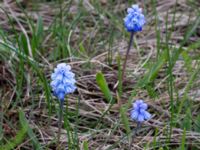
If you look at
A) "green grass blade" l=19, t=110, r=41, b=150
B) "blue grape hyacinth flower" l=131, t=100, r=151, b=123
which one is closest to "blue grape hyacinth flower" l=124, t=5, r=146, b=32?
"blue grape hyacinth flower" l=131, t=100, r=151, b=123

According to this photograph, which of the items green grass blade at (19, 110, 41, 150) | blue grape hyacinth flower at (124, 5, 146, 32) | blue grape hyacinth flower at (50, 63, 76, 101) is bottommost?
green grass blade at (19, 110, 41, 150)

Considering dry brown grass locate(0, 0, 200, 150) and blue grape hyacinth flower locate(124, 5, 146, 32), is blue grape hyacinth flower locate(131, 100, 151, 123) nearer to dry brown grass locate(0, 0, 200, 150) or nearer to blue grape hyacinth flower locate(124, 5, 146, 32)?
dry brown grass locate(0, 0, 200, 150)

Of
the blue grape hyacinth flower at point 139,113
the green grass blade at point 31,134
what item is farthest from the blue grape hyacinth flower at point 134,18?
the green grass blade at point 31,134

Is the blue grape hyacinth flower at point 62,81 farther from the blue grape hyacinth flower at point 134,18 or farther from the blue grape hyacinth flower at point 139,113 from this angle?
the blue grape hyacinth flower at point 134,18

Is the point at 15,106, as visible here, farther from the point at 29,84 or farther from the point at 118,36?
the point at 118,36

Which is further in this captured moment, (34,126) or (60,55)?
(60,55)

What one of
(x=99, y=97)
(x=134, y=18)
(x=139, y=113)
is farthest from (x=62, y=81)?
(x=99, y=97)

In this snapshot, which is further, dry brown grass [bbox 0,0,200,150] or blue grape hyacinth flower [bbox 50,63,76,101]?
dry brown grass [bbox 0,0,200,150]

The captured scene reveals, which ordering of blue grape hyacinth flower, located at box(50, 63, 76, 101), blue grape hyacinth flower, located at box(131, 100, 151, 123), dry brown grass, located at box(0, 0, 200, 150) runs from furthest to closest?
dry brown grass, located at box(0, 0, 200, 150) < blue grape hyacinth flower, located at box(131, 100, 151, 123) < blue grape hyacinth flower, located at box(50, 63, 76, 101)

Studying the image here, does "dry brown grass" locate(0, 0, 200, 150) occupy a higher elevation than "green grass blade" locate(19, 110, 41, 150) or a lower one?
Result: higher

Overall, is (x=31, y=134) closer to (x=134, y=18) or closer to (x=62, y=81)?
(x=62, y=81)

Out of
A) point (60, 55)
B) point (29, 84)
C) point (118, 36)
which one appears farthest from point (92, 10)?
point (29, 84)
